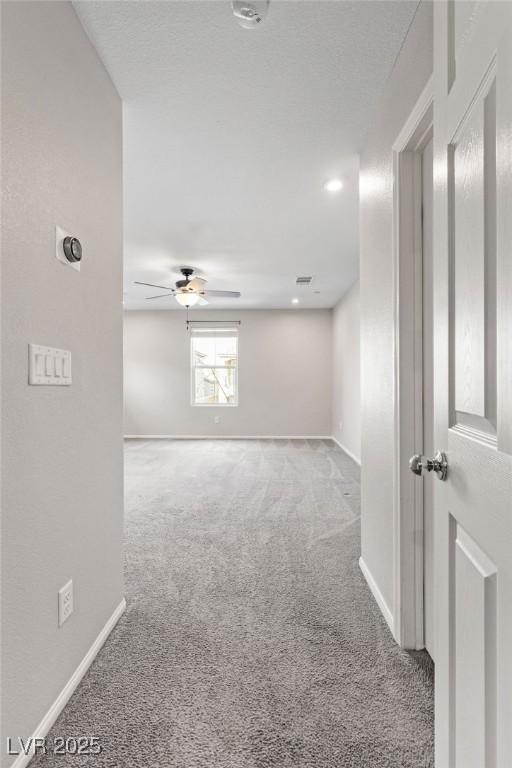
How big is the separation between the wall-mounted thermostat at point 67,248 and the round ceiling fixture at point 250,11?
103 centimetres

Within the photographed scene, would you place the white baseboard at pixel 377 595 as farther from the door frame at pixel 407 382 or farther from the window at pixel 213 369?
the window at pixel 213 369

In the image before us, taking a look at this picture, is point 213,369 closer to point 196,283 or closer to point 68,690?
point 196,283

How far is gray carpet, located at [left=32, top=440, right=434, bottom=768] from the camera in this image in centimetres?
124

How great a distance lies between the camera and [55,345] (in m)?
1.38

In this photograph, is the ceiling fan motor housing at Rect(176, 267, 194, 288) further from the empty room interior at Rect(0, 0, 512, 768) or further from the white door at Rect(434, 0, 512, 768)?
the white door at Rect(434, 0, 512, 768)

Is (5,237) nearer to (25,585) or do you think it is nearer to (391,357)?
(25,585)

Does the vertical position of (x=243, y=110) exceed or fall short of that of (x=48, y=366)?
it exceeds it

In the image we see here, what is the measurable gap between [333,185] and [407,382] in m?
1.97

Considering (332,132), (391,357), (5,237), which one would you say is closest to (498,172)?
(5,237)

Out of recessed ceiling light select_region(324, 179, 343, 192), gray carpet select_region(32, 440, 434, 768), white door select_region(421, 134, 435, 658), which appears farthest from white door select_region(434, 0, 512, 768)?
recessed ceiling light select_region(324, 179, 343, 192)

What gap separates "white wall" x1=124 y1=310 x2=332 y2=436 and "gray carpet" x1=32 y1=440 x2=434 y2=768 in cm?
510

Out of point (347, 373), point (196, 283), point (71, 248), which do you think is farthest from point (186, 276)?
point (71, 248)

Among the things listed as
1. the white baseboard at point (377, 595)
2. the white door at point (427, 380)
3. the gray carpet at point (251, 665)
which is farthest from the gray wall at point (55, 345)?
the white door at point (427, 380)

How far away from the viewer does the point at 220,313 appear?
829cm
